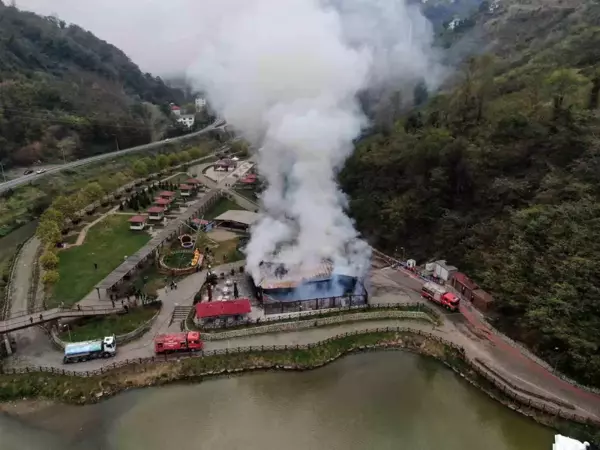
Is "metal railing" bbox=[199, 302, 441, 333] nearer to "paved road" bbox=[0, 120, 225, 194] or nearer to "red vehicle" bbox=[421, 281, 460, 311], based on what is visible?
"red vehicle" bbox=[421, 281, 460, 311]

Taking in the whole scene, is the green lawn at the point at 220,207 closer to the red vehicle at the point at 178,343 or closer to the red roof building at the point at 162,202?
the red roof building at the point at 162,202

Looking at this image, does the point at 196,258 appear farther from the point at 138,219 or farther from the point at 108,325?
the point at 138,219

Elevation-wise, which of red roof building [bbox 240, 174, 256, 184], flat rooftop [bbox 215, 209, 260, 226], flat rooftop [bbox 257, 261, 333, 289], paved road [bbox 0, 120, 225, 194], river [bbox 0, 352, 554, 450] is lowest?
river [bbox 0, 352, 554, 450]

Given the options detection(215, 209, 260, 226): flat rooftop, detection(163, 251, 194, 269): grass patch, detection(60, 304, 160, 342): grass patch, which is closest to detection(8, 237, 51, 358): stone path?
detection(60, 304, 160, 342): grass patch

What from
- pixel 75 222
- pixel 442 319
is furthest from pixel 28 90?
pixel 442 319

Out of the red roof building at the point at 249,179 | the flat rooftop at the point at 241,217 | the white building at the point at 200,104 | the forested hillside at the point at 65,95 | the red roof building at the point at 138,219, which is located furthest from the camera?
the white building at the point at 200,104

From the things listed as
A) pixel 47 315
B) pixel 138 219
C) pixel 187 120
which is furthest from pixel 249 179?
pixel 187 120

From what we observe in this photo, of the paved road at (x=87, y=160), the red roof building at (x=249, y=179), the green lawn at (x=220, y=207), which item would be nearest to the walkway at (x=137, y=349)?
the green lawn at (x=220, y=207)
